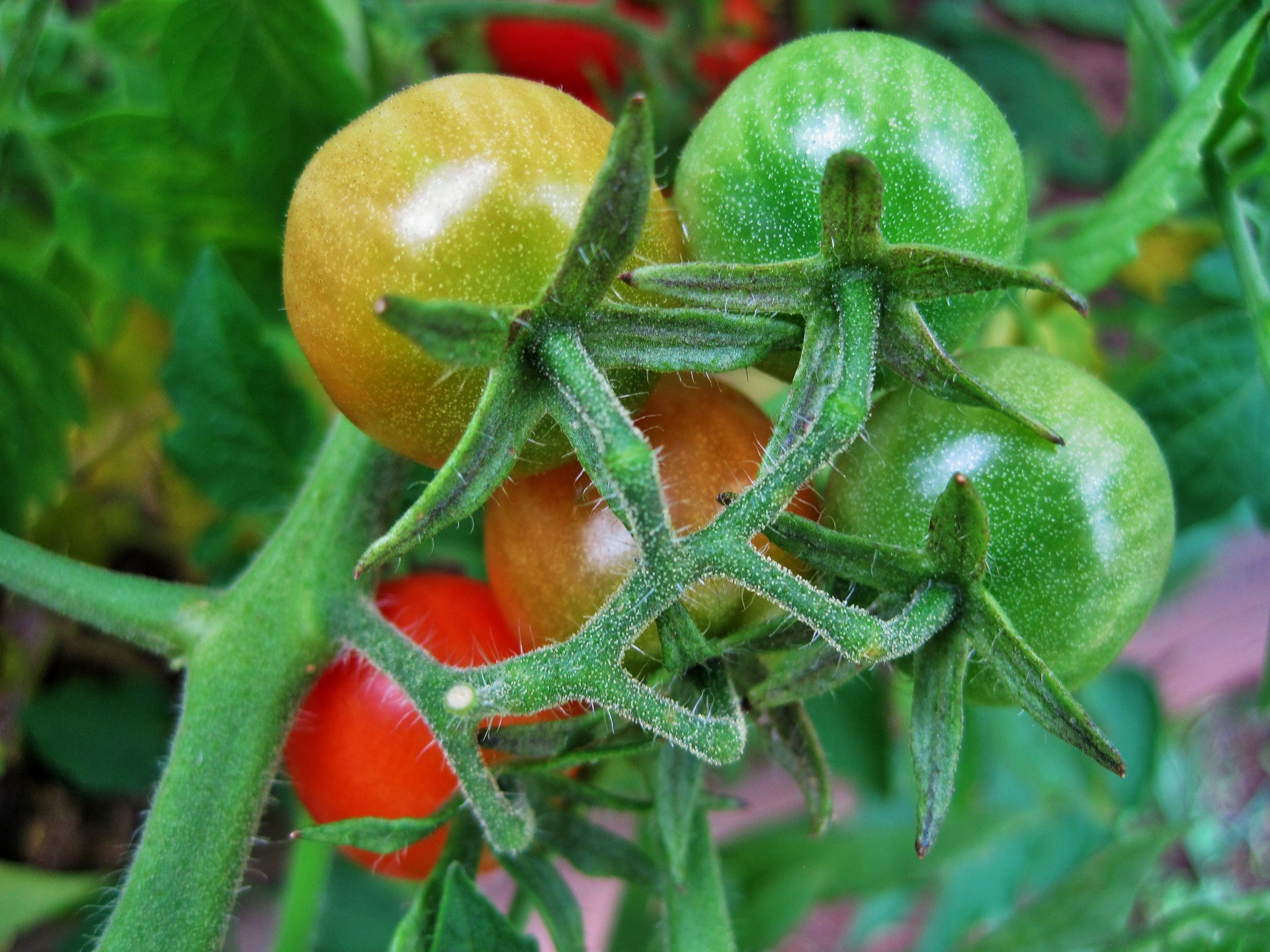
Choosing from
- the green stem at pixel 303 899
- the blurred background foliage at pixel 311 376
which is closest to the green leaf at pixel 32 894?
the blurred background foliage at pixel 311 376

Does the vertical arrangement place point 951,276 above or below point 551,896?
above

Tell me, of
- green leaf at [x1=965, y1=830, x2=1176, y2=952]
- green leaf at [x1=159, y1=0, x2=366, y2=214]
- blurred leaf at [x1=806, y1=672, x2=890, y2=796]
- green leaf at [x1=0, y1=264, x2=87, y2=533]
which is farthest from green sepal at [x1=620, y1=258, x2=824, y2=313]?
green leaf at [x1=965, y1=830, x2=1176, y2=952]

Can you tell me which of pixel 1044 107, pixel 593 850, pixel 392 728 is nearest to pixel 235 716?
pixel 392 728

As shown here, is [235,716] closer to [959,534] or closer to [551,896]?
[551,896]

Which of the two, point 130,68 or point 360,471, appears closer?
point 360,471

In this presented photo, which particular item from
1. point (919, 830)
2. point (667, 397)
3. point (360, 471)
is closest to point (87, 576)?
point (360, 471)

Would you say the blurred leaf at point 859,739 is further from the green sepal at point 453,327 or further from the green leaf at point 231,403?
the green sepal at point 453,327

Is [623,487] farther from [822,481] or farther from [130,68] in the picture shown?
[130,68]
